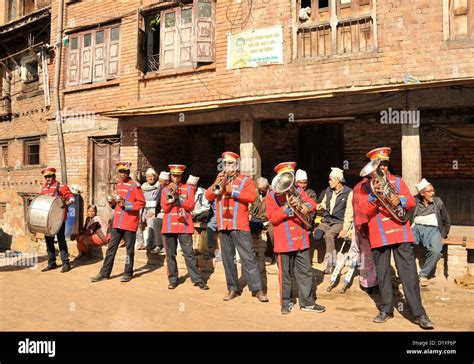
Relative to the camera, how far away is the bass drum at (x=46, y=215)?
25.9ft

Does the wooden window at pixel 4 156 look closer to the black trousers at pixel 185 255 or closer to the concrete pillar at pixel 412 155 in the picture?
the black trousers at pixel 185 255

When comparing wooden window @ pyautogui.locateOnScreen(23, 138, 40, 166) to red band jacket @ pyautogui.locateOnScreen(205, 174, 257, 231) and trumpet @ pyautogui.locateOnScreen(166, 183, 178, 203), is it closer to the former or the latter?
trumpet @ pyautogui.locateOnScreen(166, 183, 178, 203)

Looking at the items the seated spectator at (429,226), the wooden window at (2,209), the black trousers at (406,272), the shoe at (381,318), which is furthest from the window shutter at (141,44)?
the shoe at (381,318)

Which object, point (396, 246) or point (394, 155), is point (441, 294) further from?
point (394, 155)

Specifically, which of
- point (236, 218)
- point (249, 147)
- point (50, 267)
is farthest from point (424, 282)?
point (50, 267)

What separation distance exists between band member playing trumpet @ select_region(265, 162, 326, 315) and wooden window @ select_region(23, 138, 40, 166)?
11594 millimetres

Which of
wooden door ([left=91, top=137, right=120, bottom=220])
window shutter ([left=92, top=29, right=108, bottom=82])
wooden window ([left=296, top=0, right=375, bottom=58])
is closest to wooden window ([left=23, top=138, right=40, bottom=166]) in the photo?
wooden door ([left=91, top=137, right=120, bottom=220])

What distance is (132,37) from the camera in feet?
37.1

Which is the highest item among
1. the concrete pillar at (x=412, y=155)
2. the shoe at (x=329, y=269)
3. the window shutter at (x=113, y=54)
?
the window shutter at (x=113, y=54)

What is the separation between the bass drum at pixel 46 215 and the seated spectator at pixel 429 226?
21.1 ft

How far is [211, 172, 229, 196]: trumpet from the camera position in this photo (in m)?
5.98

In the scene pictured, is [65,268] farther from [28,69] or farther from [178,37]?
[28,69]

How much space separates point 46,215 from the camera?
25.8 ft
